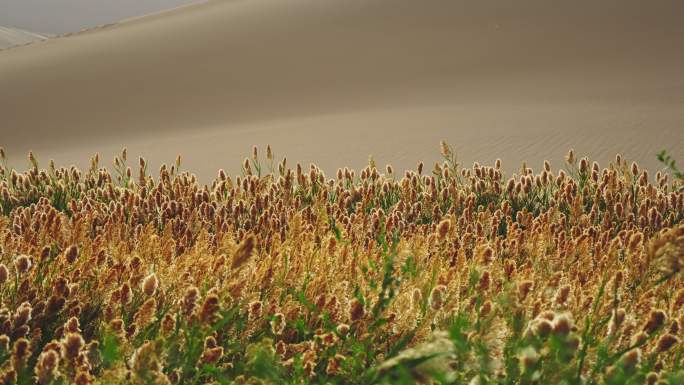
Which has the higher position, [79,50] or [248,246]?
[79,50]

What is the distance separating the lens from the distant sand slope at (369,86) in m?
12.4

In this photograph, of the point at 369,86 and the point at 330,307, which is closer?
the point at 330,307

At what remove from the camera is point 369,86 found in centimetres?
1980

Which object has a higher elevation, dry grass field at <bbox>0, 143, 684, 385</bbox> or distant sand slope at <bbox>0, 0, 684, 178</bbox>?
distant sand slope at <bbox>0, 0, 684, 178</bbox>

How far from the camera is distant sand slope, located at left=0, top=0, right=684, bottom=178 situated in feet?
40.6

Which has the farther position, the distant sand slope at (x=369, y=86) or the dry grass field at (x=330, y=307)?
the distant sand slope at (x=369, y=86)

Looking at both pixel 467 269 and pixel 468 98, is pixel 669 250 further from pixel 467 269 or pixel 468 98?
pixel 468 98

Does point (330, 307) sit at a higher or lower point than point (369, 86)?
lower

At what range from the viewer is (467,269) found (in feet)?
9.74

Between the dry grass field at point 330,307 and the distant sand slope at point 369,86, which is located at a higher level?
the distant sand slope at point 369,86

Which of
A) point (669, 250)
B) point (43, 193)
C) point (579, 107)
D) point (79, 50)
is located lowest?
point (669, 250)

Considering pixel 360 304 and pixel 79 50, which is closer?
pixel 360 304

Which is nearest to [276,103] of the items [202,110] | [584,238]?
[202,110]

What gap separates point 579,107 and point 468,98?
11.5ft
